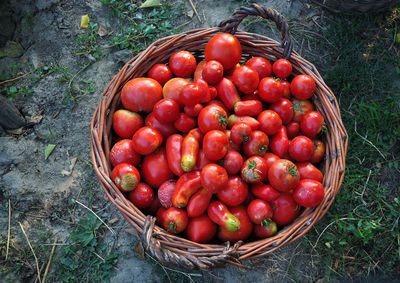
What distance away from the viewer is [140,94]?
6.98 ft

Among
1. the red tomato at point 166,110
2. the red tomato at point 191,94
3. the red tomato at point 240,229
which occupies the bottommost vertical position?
the red tomato at point 240,229

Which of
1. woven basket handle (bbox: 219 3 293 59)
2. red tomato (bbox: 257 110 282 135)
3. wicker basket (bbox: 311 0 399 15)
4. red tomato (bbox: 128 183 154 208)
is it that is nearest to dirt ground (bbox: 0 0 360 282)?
wicker basket (bbox: 311 0 399 15)

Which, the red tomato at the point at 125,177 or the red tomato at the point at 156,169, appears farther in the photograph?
the red tomato at the point at 156,169

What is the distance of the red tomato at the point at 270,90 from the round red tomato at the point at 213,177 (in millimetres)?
613

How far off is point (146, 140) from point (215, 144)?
0.44 m

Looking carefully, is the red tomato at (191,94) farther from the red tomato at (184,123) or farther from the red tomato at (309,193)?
the red tomato at (309,193)

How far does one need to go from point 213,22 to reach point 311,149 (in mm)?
1882

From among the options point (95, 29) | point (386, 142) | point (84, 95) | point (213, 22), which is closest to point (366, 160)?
point (386, 142)

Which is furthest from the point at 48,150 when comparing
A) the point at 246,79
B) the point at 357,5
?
the point at 357,5

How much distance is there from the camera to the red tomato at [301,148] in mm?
2020

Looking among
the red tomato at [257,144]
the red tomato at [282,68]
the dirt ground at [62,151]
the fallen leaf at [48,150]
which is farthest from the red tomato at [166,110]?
the fallen leaf at [48,150]

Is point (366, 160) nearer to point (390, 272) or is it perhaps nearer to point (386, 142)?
point (386, 142)

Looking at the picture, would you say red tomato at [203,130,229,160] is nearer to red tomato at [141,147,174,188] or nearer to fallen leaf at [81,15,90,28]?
red tomato at [141,147,174,188]

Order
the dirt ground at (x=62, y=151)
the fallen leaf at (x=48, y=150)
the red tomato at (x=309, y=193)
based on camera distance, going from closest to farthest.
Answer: the red tomato at (x=309, y=193) < the dirt ground at (x=62, y=151) < the fallen leaf at (x=48, y=150)
